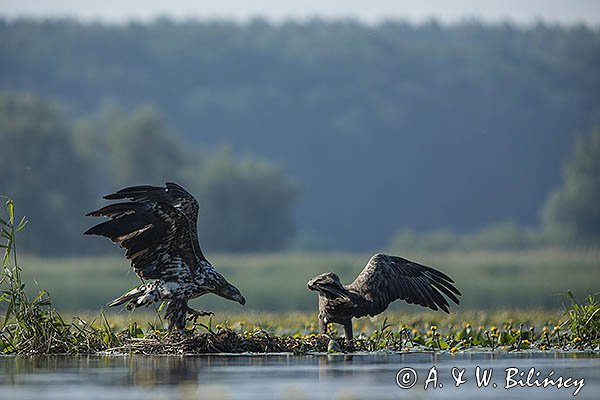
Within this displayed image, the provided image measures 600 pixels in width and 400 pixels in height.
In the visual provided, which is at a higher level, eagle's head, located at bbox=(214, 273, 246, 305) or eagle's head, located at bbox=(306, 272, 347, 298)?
eagle's head, located at bbox=(214, 273, 246, 305)

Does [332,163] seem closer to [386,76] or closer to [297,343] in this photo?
[386,76]

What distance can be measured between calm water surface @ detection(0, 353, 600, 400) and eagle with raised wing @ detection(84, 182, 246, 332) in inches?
26.1

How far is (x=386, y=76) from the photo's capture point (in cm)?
12044

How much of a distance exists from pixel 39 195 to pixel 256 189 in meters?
19.2

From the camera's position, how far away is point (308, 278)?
46219 mm

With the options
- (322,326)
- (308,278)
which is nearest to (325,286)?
(322,326)

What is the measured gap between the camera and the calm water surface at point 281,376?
10562mm

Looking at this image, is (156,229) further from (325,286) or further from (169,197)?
(325,286)

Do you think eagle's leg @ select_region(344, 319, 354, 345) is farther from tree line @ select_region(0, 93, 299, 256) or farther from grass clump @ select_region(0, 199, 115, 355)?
tree line @ select_region(0, 93, 299, 256)

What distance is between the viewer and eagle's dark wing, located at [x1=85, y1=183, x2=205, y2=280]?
557 inches

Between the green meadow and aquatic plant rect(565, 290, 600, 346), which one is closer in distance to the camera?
aquatic plant rect(565, 290, 600, 346)

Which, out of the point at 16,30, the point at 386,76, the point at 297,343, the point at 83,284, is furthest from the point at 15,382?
the point at 16,30

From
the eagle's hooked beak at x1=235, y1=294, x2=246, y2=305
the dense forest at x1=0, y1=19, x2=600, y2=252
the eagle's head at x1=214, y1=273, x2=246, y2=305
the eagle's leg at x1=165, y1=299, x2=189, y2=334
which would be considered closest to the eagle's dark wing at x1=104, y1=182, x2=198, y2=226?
the eagle's head at x1=214, y1=273, x2=246, y2=305

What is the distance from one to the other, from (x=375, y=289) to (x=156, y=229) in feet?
7.33
